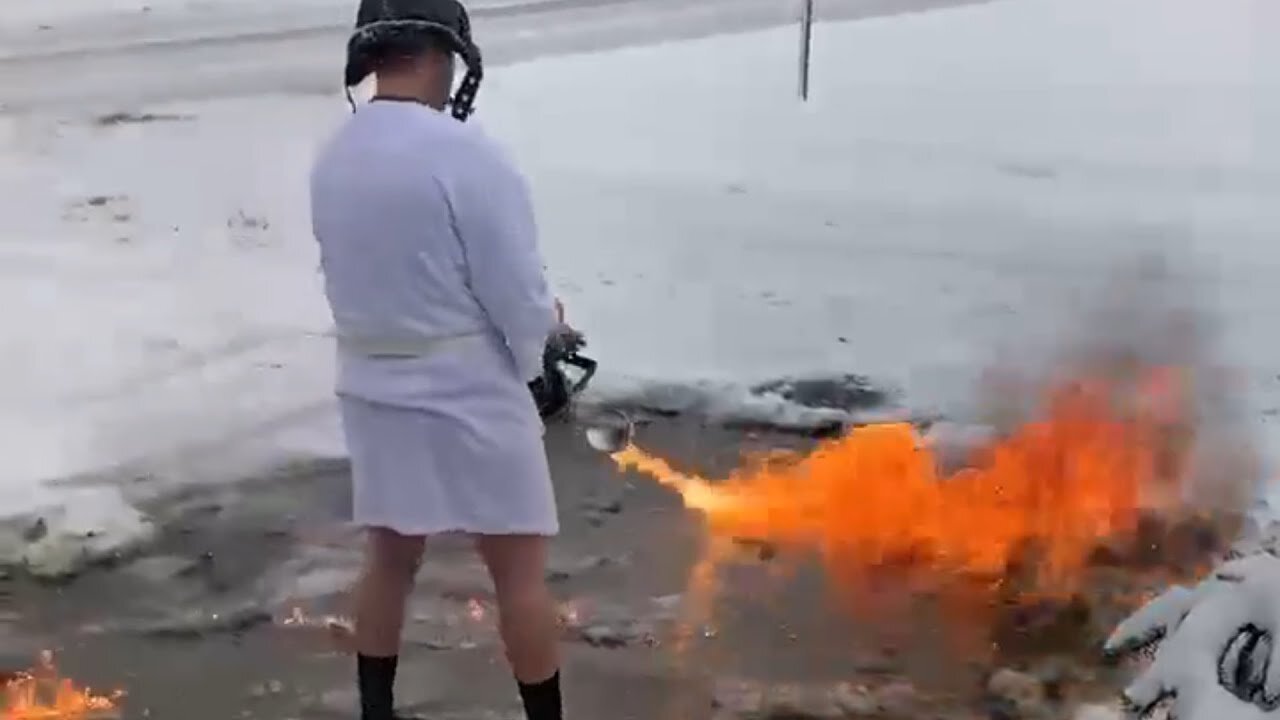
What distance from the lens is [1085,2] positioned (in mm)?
6172

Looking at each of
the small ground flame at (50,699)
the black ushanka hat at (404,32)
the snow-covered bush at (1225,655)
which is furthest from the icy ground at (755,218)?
the snow-covered bush at (1225,655)

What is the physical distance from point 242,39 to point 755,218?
8.52 feet

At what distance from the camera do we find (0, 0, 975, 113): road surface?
674 centimetres

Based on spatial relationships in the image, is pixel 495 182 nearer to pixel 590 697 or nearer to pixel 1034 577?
pixel 590 697

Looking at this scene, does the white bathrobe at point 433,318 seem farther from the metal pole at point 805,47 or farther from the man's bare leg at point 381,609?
the metal pole at point 805,47

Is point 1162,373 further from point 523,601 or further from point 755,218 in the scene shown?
point 523,601

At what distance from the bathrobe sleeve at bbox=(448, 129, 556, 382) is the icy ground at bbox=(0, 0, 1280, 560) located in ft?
8.41

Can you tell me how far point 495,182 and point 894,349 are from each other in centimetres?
324

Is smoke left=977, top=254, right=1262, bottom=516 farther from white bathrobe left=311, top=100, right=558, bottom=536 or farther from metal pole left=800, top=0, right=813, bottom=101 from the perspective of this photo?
white bathrobe left=311, top=100, right=558, bottom=536

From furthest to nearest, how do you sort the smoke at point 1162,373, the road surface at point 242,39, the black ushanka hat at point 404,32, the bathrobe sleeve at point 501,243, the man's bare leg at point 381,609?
1. the road surface at point 242,39
2. the smoke at point 1162,373
3. the man's bare leg at point 381,609
4. the black ushanka hat at point 404,32
5. the bathrobe sleeve at point 501,243

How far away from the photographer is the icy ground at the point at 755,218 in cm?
559

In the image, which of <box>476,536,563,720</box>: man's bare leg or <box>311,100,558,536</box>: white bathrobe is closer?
<box>311,100,558,536</box>: white bathrobe

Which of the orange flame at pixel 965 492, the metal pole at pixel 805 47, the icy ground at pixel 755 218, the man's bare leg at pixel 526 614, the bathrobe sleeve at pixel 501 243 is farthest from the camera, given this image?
the metal pole at pixel 805 47

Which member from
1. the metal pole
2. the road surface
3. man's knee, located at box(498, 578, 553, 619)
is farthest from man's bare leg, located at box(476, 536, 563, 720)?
the road surface
